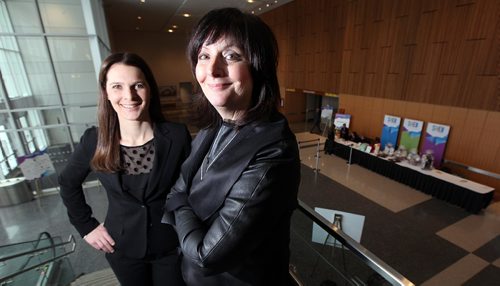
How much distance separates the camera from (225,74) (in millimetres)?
756

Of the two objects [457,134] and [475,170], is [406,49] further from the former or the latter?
[475,170]

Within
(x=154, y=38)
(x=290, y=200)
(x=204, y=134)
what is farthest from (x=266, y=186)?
(x=154, y=38)

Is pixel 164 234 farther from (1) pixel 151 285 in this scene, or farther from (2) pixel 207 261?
(2) pixel 207 261

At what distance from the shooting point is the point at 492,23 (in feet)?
15.6

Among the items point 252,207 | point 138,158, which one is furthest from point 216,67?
point 138,158

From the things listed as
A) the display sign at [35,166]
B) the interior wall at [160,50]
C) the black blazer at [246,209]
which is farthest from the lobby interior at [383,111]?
the interior wall at [160,50]

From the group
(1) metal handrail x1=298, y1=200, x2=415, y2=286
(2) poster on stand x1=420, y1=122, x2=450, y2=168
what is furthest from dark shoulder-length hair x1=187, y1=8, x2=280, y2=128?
(2) poster on stand x1=420, y1=122, x2=450, y2=168

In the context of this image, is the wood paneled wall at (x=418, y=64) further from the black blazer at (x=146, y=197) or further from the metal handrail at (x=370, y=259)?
the black blazer at (x=146, y=197)

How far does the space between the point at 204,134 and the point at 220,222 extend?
49 centimetres

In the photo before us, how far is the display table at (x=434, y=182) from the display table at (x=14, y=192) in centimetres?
801

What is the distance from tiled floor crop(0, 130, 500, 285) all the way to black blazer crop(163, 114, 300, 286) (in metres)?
3.21

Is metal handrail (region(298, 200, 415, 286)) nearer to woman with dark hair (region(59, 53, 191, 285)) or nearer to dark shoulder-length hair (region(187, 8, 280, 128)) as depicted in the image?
dark shoulder-length hair (region(187, 8, 280, 128))

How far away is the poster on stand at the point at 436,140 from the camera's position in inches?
230

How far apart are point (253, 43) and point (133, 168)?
105cm
